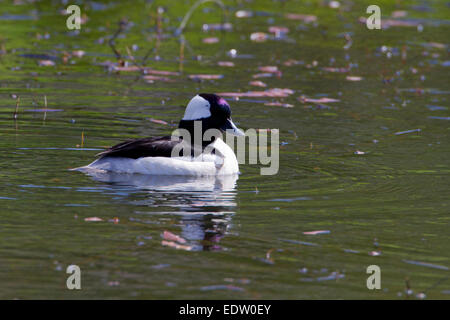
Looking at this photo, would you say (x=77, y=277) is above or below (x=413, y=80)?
below

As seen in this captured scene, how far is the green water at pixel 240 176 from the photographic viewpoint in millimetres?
8023

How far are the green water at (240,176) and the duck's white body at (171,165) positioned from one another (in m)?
0.23

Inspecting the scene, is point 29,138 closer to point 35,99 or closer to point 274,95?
point 35,99

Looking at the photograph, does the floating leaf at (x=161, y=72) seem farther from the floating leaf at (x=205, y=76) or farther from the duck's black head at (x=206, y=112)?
the duck's black head at (x=206, y=112)

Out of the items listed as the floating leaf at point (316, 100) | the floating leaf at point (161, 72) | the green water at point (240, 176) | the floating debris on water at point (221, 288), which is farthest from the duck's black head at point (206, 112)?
the floating leaf at point (161, 72)

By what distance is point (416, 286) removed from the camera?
7.88 metres

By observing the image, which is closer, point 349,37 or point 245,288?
point 245,288

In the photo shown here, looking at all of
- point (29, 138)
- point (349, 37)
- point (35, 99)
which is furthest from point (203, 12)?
point (29, 138)

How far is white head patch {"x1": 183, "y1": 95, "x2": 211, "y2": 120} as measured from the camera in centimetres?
1239

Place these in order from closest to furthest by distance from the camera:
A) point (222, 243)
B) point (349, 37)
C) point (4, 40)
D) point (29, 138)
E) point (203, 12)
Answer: point (222, 243) < point (29, 138) < point (4, 40) < point (349, 37) < point (203, 12)


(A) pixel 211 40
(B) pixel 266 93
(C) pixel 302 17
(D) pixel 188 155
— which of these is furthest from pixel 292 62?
(D) pixel 188 155
